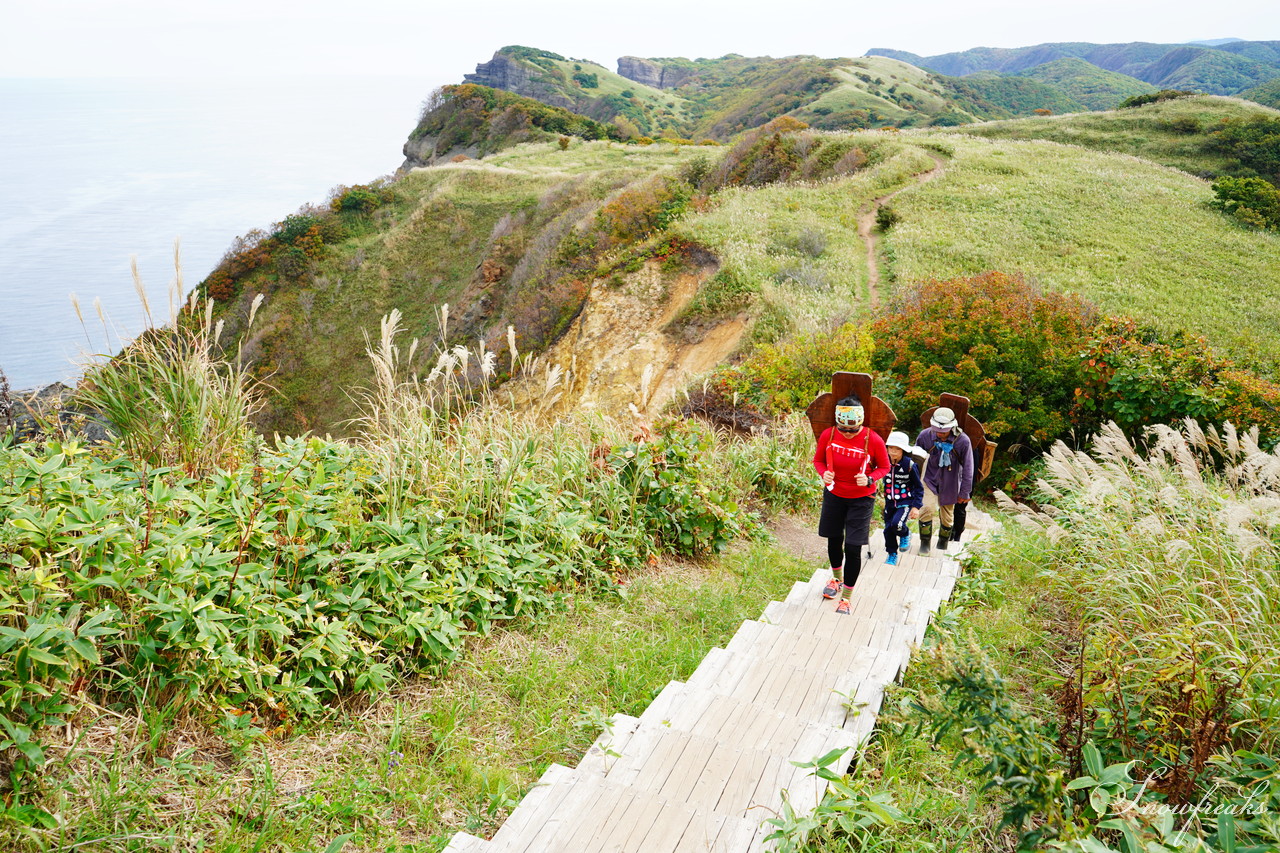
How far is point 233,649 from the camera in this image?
287 cm

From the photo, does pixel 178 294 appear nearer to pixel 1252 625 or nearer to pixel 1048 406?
pixel 1252 625

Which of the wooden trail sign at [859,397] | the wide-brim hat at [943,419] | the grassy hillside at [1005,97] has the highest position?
the grassy hillside at [1005,97]

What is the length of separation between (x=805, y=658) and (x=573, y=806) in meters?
1.68

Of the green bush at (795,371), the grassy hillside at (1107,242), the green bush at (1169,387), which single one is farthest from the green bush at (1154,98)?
the green bush at (795,371)

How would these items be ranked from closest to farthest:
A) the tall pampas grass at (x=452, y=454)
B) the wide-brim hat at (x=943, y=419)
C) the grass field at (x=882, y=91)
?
the tall pampas grass at (x=452, y=454)
the wide-brim hat at (x=943, y=419)
the grass field at (x=882, y=91)

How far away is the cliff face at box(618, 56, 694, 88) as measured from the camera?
17156 centimetres

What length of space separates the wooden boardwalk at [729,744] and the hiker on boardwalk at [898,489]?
1159 mm

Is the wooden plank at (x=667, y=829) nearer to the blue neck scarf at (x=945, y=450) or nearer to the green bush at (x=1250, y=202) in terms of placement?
the blue neck scarf at (x=945, y=450)

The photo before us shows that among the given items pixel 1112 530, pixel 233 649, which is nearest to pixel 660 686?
pixel 233 649

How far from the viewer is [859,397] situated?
183 inches

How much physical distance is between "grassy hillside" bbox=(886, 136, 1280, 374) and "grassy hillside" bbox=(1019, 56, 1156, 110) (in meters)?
96.9

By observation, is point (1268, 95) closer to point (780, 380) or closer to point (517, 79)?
point (517, 79)

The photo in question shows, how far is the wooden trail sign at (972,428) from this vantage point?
5992 mm

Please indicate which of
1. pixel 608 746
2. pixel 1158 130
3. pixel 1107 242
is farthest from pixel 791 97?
pixel 608 746
